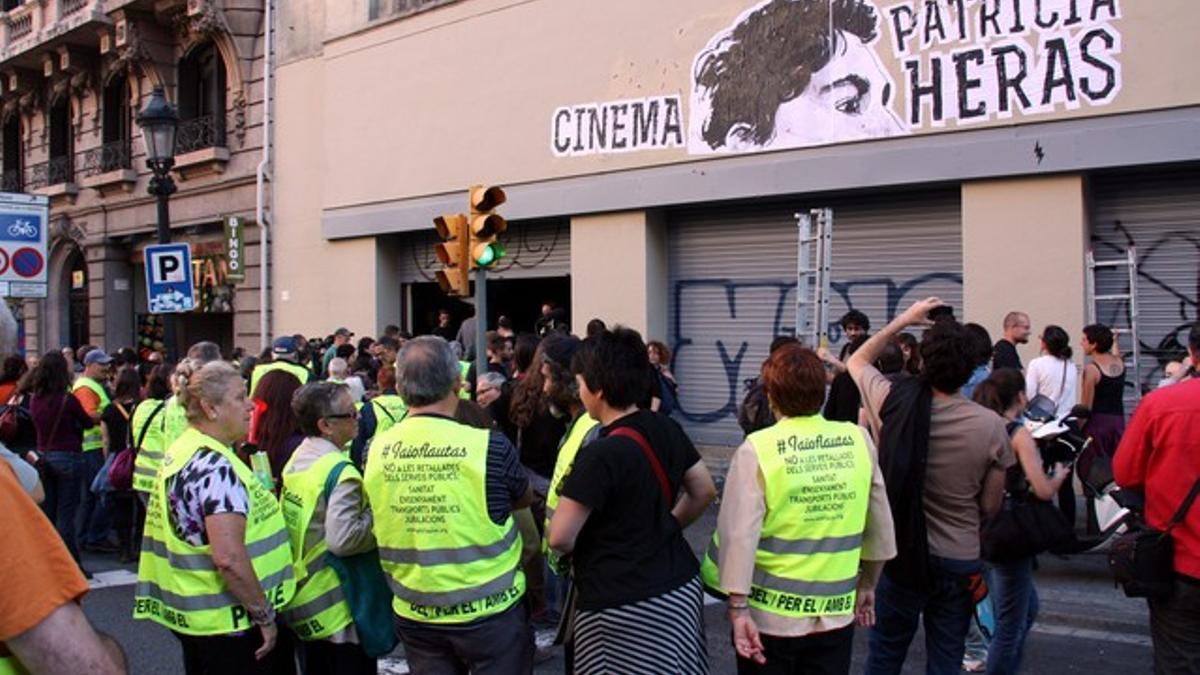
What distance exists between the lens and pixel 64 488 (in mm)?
9094

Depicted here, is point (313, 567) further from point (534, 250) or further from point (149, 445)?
point (534, 250)

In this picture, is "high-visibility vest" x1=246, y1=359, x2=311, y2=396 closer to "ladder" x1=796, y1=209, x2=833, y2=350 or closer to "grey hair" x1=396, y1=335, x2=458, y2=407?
"grey hair" x1=396, y1=335, x2=458, y2=407

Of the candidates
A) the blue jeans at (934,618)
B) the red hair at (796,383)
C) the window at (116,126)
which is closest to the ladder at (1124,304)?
the blue jeans at (934,618)

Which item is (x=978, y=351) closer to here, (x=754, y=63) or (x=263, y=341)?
(x=754, y=63)

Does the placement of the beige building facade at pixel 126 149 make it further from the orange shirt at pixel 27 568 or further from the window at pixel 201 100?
the orange shirt at pixel 27 568

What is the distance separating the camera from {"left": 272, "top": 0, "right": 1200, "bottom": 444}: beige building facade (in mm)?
9766

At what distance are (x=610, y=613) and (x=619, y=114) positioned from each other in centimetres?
1048

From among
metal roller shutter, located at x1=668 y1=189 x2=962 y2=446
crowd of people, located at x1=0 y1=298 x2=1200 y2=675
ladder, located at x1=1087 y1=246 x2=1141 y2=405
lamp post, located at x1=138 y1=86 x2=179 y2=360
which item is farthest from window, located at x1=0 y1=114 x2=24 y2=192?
crowd of people, located at x1=0 y1=298 x2=1200 y2=675

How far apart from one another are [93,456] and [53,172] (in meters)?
17.3

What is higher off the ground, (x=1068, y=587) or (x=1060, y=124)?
(x=1060, y=124)

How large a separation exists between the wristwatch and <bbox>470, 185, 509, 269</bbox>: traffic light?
5.39 metres

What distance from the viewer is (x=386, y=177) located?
53.5 feet

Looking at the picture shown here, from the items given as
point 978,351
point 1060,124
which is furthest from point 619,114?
point 978,351

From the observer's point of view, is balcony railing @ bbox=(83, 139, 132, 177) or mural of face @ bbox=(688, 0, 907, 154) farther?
balcony railing @ bbox=(83, 139, 132, 177)
